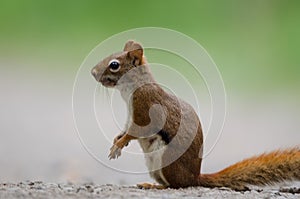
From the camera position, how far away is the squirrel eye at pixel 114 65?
3951mm

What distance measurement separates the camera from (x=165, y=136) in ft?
12.9

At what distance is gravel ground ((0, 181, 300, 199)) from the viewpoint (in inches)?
138

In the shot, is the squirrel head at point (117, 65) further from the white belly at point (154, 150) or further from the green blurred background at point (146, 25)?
the green blurred background at point (146, 25)

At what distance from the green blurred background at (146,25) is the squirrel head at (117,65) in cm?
344

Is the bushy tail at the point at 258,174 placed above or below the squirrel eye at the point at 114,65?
below

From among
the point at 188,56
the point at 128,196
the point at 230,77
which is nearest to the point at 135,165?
the point at 188,56

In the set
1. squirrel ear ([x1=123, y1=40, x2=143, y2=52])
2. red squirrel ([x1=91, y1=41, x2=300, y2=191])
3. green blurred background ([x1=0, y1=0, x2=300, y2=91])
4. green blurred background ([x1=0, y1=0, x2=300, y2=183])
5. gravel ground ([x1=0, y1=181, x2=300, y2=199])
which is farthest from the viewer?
green blurred background ([x1=0, y1=0, x2=300, y2=91])

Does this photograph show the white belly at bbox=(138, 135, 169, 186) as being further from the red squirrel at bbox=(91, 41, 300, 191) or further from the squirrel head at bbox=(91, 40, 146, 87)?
the squirrel head at bbox=(91, 40, 146, 87)

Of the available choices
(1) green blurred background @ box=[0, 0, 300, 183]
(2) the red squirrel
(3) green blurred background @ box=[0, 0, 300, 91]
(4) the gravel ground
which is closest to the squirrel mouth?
(2) the red squirrel

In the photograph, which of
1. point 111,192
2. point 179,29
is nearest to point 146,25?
point 179,29

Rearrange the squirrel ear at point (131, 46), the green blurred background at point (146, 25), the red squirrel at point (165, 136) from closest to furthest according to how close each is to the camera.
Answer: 1. the red squirrel at point (165, 136)
2. the squirrel ear at point (131, 46)
3. the green blurred background at point (146, 25)

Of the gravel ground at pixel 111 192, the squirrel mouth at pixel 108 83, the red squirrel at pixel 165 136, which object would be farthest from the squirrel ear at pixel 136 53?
the gravel ground at pixel 111 192

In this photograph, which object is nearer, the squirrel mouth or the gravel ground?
the gravel ground

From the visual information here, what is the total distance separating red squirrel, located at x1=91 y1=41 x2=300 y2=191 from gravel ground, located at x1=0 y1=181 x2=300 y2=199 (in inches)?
3.4
